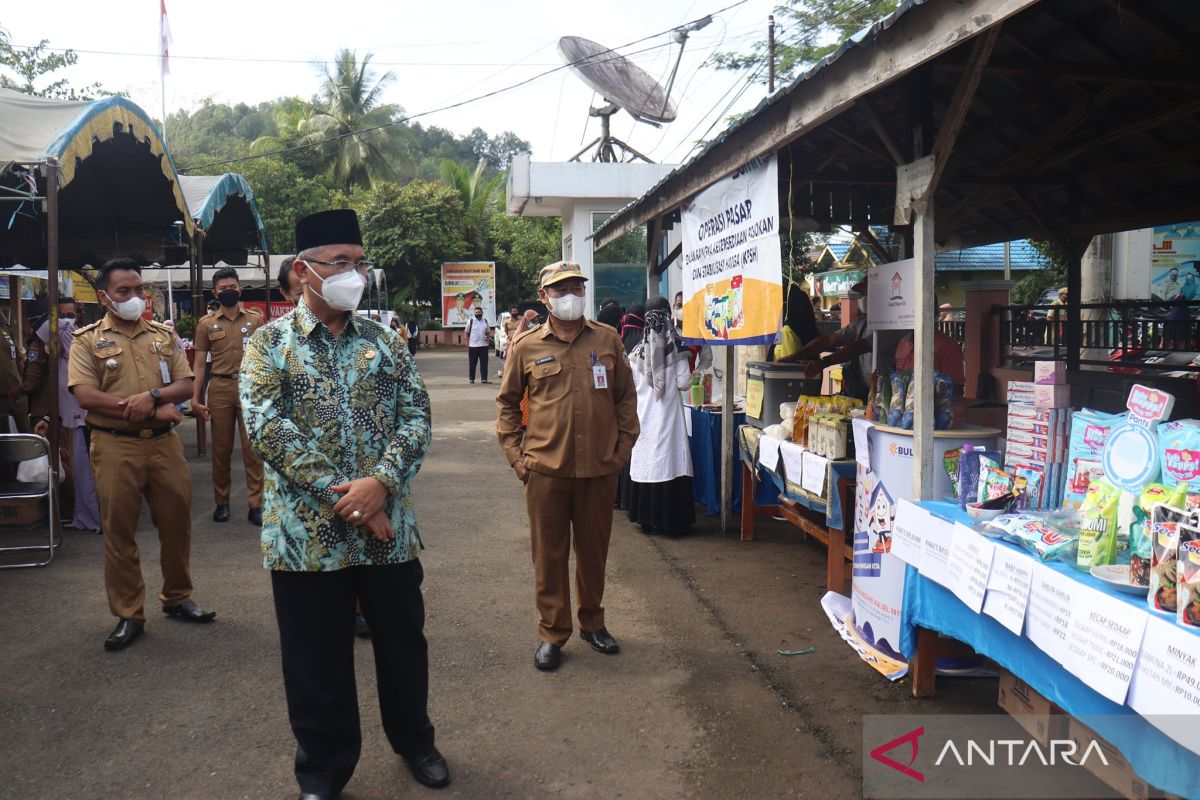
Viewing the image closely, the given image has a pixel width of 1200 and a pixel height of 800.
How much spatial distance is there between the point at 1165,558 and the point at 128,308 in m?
4.86

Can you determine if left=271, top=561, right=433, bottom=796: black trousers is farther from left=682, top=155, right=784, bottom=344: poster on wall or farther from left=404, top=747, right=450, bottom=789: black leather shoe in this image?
left=682, top=155, right=784, bottom=344: poster on wall

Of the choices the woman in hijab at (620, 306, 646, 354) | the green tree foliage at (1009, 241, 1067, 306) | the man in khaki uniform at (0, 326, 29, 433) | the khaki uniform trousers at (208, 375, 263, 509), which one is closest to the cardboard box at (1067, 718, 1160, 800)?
the woman in hijab at (620, 306, 646, 354)

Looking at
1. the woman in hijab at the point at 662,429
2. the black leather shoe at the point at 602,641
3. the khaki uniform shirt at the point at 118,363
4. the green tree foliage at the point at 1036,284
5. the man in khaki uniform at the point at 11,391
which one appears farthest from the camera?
the green tree foliage at the point at 1036,284

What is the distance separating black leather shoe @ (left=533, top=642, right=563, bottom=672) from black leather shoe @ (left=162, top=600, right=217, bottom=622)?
198cm

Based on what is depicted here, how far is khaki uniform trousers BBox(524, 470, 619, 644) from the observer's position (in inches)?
174

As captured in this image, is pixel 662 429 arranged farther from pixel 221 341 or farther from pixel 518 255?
pixel 518 255

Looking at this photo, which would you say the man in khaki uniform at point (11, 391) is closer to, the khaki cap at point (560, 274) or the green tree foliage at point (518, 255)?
the khaki cap at point (560, 274)

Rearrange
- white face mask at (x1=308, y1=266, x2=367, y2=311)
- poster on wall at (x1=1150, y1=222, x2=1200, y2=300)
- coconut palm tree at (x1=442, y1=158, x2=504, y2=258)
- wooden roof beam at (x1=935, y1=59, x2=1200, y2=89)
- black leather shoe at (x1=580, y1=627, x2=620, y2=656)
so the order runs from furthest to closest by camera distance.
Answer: coconut palm tree at (x1=442, y1=158, x2=504, y2=258) < poster on wall at (x1=1150, y1=222, x2=1200, y2=300) < black leather shoe at (x1=580, y1=627, x2=620, y2=656) < wooden roof beam at (x1=935, y1=59, x2=1200, y2=89) < white face mask at (x1=308, y1=266, x2=367, y2=311)

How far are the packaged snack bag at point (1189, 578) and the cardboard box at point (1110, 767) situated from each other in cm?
73

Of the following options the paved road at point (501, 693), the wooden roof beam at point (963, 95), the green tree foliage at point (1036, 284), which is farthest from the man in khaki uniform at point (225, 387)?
the green tree foliage at point (1036, 284)

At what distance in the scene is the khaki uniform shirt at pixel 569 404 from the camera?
4375mm

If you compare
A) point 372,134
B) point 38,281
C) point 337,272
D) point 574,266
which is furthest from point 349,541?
point 372,134

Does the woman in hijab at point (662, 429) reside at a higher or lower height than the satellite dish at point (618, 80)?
lower

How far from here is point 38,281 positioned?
54.8 feet
